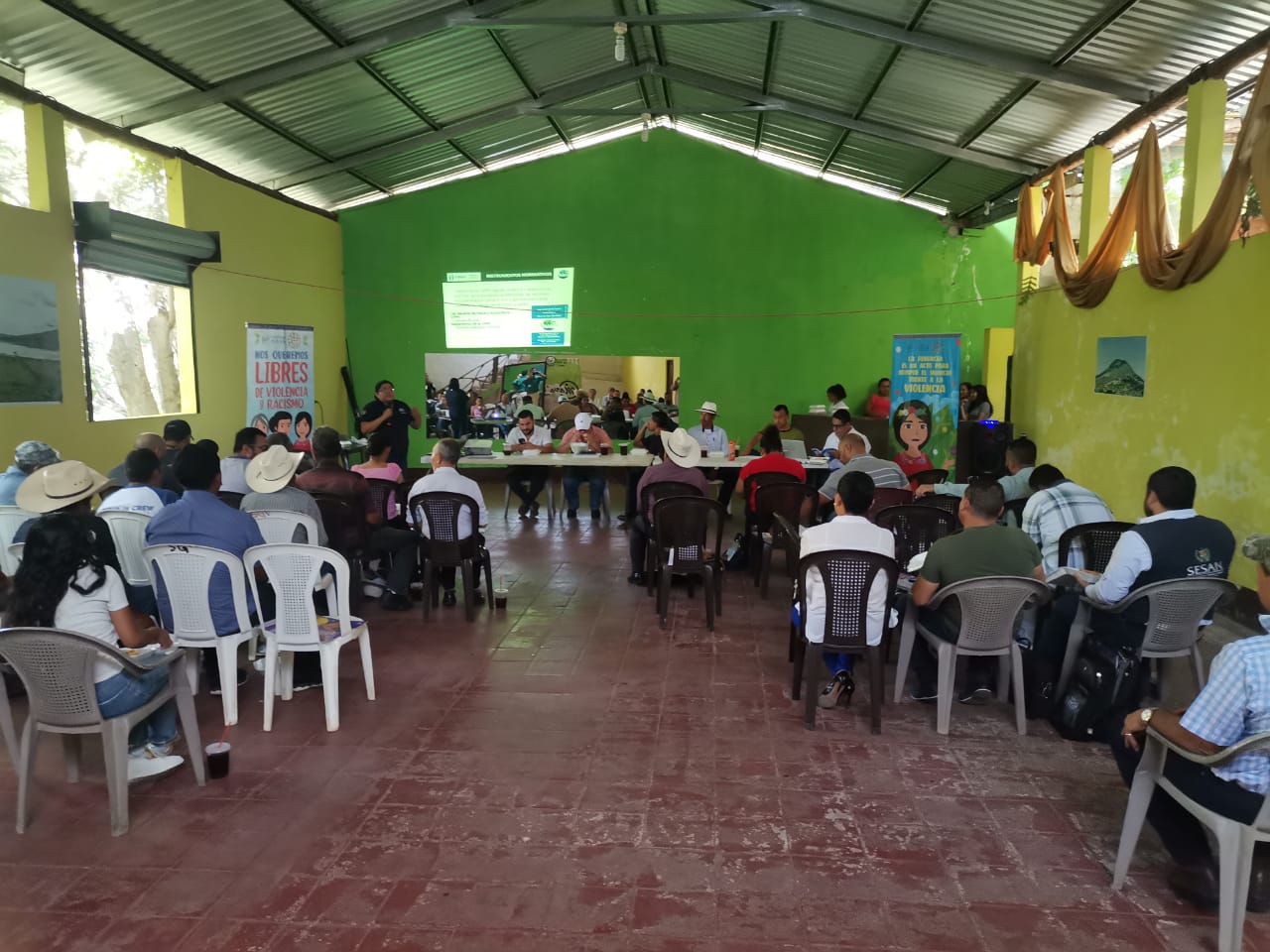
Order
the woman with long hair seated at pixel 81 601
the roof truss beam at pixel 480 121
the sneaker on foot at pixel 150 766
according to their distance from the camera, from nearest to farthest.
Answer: the woman with long hair seated at pixel 81 601 < the sneaker on foot at pixel 150 766 < the roof truss beam at pixel 480 121

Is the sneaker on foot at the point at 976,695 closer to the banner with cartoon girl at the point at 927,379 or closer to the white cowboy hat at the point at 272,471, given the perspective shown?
the white cowboy hat at the point at 272,471

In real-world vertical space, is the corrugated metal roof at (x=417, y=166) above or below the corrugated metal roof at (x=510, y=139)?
below

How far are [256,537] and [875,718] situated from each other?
2.80m

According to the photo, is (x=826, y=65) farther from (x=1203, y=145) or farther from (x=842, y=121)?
(x=1203, y=145)

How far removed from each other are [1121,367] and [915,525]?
2.80 m

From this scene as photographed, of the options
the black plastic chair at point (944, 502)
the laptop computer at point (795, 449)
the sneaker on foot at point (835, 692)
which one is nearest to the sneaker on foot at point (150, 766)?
the sneaker on foot at point (835, 692)

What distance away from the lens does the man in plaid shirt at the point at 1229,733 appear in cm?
216

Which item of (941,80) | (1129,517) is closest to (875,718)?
(1129,517)

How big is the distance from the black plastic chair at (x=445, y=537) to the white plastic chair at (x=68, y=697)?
2322 mm

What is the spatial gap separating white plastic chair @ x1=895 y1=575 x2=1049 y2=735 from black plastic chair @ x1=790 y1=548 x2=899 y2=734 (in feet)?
0.84

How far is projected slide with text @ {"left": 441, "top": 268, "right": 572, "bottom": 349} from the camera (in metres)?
11.5

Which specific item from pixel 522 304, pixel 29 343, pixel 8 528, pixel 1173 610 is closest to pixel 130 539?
pixel 8 528

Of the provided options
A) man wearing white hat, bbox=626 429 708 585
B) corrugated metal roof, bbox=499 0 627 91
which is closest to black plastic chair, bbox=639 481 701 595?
man wearing white hat, bbox=626 429 708 585

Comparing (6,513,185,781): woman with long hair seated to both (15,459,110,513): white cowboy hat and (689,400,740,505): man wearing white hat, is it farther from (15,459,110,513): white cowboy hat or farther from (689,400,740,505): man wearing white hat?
(689,400,740,505): man wearing white hat
